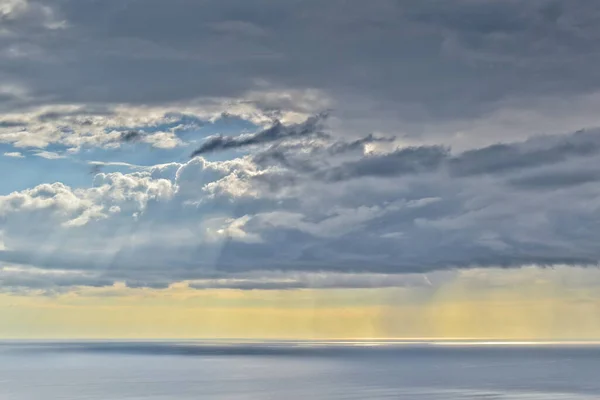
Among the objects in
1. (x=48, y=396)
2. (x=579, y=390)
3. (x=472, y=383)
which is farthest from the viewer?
(x=472, y=383)

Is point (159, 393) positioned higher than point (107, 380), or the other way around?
point (107, 380)

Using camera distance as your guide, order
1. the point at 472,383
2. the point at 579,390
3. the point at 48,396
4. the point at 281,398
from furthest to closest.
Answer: the point at 472,383 → the point at 579,390 → the point at 48,396 → the point at 281,398

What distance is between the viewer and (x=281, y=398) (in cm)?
14075

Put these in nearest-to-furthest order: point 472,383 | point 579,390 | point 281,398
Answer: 1. point 281,398
2. point 579,390
3. point 472,383

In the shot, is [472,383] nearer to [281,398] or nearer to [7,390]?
[281,398]

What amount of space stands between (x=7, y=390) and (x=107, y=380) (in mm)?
33122

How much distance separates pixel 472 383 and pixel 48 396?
297 feet

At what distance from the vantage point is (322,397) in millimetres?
145250

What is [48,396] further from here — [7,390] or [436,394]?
[436,394]

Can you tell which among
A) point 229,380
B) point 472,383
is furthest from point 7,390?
point 472,383

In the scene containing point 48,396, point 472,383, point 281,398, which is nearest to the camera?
point 281,398

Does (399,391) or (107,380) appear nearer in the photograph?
(399,391)

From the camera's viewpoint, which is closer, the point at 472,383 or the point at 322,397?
the point at 322,397

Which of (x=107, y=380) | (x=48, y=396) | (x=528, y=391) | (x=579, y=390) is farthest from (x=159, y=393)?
(x=579, y=390)
